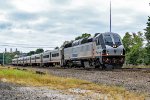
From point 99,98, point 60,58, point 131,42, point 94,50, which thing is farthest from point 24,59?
point 99,98

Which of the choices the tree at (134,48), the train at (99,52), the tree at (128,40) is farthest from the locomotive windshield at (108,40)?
the tree at (128,40)

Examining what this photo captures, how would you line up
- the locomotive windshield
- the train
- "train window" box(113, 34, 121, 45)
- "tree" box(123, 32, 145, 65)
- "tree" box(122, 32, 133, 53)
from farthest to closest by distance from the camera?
"tree" box(122, 32, 133, 53) < "tree" box(123, 32, 145, 65) < "train window" box(113, 34, 121, 45) < the locomotive windshield < the train

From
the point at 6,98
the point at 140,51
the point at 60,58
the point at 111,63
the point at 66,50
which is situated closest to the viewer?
the point at 6,98

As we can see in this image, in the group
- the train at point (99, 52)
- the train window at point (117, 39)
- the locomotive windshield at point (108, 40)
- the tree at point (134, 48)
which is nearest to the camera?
the train at point (99, 52)

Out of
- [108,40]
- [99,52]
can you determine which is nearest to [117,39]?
[108,40]

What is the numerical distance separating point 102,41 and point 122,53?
7.89 feet

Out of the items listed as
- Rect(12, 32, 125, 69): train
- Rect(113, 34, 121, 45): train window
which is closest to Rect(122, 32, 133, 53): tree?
Rect(12, 32, 125, 69): train

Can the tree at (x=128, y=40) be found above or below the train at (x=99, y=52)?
above

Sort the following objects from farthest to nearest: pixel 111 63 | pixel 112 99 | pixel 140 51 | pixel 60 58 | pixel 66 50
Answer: pixel 140 51, pixel 60 58, pixel 66 50, pixel 111 63, pixel 112 99

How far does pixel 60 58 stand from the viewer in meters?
58.7

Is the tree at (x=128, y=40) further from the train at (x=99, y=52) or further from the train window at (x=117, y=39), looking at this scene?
the train window at (x=117, y=39)

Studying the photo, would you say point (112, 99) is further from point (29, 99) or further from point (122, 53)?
point (122, 53)

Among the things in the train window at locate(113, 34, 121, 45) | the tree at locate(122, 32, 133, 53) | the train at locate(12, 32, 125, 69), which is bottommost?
the train at locate(12, 32, 125, 69)

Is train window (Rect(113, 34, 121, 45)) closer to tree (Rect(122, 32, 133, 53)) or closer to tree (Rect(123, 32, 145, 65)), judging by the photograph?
tree (Rect(123, 32, 145, 65))
